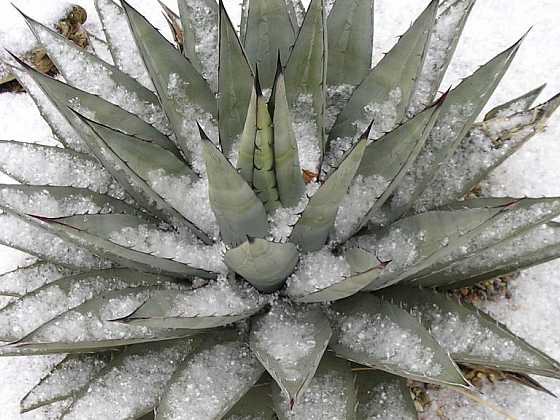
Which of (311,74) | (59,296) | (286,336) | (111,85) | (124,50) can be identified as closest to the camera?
(286,336)

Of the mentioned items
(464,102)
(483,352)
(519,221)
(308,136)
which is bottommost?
(483,352)

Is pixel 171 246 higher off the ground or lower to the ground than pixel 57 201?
lower

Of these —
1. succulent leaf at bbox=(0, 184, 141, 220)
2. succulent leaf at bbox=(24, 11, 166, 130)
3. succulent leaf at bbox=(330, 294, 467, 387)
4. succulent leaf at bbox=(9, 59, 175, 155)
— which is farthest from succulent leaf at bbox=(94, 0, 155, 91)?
succulent leaf at bbox=(330, 294, 467, 387)

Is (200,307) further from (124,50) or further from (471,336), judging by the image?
(124,50)

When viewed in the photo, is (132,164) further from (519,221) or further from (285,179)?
(519,221)

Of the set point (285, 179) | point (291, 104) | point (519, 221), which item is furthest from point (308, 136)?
point (519, 221)

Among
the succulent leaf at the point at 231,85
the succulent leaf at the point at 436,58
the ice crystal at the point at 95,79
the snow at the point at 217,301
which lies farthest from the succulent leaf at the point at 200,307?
the succulent leaf at the point at 436,58

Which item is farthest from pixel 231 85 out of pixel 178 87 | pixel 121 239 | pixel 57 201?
pixel 57 201
